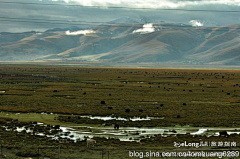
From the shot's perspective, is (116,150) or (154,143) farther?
(154,143)

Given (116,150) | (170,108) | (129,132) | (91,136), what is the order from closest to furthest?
(116,150), (91,136), (129,132), (170,108)

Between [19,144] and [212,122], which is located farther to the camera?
[212,122]

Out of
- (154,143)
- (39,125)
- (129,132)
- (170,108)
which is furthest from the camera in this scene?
(170,108)

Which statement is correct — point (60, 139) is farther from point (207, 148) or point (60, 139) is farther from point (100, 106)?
point (100, 106)

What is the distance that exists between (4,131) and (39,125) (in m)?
6.47

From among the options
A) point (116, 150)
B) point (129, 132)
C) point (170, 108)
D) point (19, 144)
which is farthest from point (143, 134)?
point (170, 108)

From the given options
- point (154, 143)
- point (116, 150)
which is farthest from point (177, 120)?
point (116, 150)

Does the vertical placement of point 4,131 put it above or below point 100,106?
below

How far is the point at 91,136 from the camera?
145ft

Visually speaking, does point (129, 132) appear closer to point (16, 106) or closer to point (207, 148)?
point (207, 148)

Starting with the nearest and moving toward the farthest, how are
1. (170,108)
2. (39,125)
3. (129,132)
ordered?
(129,132)
(39,125)
(170,108)

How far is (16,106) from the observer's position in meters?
72.9

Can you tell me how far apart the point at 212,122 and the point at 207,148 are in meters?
17.9

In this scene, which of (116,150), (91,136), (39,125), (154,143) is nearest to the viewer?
(116,150)
